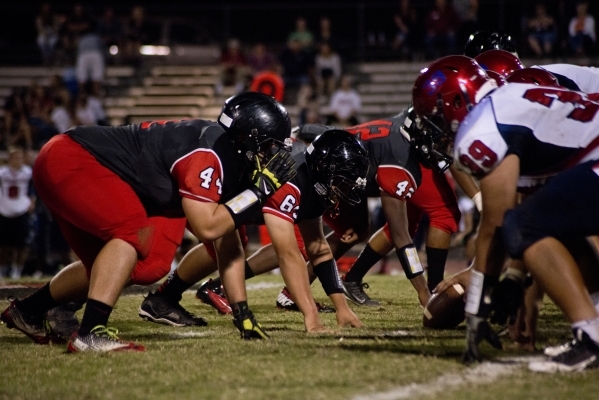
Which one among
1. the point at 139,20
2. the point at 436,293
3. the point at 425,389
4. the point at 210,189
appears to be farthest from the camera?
the point at 139,20

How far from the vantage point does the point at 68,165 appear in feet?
16.1

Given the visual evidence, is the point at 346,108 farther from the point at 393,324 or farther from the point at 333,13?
the point at 393,324

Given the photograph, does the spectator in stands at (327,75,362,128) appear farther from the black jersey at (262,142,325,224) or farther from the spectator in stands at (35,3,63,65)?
the black jersey at (262,142,325,224)

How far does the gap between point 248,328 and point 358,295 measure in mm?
2237

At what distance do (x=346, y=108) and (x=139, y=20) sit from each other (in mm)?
5181

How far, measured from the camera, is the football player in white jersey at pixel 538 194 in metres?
3.91

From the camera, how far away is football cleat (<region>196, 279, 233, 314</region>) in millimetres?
6664

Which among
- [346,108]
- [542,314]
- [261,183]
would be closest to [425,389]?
[261,183]

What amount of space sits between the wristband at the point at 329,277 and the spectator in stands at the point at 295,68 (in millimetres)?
11328

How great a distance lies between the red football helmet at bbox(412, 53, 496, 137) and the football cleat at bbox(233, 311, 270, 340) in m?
1.57

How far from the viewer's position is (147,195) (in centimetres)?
505

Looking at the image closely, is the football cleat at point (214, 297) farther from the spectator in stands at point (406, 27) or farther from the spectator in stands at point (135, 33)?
the spectator in stands at point (135, 33)

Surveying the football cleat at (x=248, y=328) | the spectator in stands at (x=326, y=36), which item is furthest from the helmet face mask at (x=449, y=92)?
the spectator in stands at (x=326, y=36)

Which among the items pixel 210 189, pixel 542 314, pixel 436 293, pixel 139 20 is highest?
pixel 139 20
